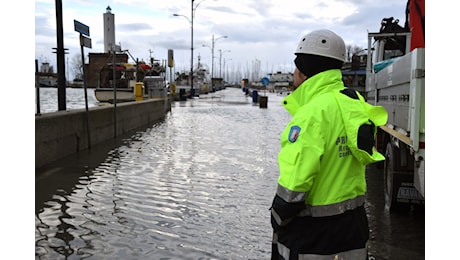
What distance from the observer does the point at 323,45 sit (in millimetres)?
2752

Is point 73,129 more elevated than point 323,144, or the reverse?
point 323,144

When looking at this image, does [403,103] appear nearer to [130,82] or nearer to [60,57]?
[60,57]

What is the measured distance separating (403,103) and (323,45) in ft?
10.3

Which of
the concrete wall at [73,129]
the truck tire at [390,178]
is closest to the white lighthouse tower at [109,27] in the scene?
the concrete wall at [73,129]

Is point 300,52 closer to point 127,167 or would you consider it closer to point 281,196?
point 281,196

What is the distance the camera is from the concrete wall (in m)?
8.97

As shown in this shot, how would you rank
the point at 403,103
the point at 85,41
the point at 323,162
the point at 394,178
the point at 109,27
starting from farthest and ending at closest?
1. the point at 109,27
2. the point at 85,41
3. the point at 394,178
4. the point at 403,103
5. the point at 323,162

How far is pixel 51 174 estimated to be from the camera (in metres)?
8.40

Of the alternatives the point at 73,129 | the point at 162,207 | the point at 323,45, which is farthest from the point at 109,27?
the point at 323,45

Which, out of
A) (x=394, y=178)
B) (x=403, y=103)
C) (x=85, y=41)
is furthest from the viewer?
(x=85, y=41)

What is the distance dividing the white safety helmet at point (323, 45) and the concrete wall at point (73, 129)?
7.02 metres

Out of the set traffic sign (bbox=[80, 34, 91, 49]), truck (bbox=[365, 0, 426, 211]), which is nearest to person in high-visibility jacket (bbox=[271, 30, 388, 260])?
truck (bbox=[365, 0, 426, 211])

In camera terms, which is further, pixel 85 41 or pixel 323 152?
pixel 85 41

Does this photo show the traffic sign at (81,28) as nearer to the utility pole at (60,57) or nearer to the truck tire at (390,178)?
the utility pole at (60,57)
